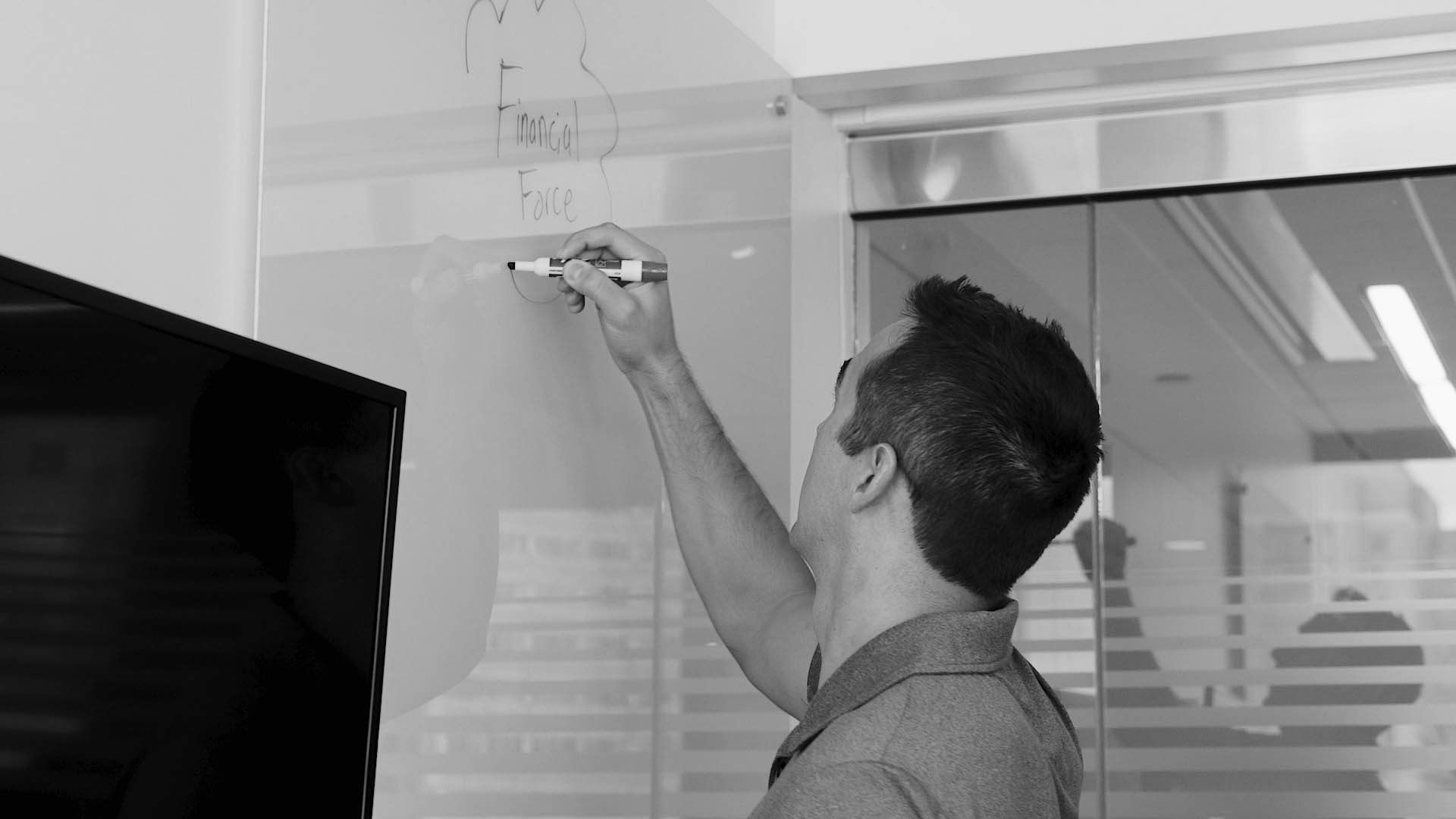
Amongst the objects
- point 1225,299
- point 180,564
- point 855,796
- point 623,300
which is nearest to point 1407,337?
point 1225,299

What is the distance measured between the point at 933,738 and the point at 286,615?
44 cm

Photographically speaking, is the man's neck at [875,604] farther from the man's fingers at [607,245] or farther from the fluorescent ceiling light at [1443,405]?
the fluorescent ceiling light at [1443,405]

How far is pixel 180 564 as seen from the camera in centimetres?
78

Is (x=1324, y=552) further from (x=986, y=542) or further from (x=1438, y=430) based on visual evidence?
(x=986, y=542)

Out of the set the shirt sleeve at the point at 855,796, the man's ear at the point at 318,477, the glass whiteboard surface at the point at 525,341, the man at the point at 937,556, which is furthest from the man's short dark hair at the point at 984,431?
the man's ear at the point at 318,477

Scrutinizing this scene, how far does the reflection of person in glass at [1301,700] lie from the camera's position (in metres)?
2.22

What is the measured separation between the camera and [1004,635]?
3.83 ft

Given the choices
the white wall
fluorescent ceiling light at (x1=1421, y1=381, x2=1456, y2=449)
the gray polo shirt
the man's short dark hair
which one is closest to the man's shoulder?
the gray polo shirt

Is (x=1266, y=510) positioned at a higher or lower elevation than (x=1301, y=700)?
higher

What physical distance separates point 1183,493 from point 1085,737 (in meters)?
0.42

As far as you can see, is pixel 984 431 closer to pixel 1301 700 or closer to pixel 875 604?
pixel 875 604

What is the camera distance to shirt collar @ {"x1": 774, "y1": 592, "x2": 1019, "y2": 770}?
1112 mm

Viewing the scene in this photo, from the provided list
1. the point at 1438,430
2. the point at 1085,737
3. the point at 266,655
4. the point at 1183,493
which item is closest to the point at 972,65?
the point at 1183,493

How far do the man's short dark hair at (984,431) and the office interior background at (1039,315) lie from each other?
15.4 inches
